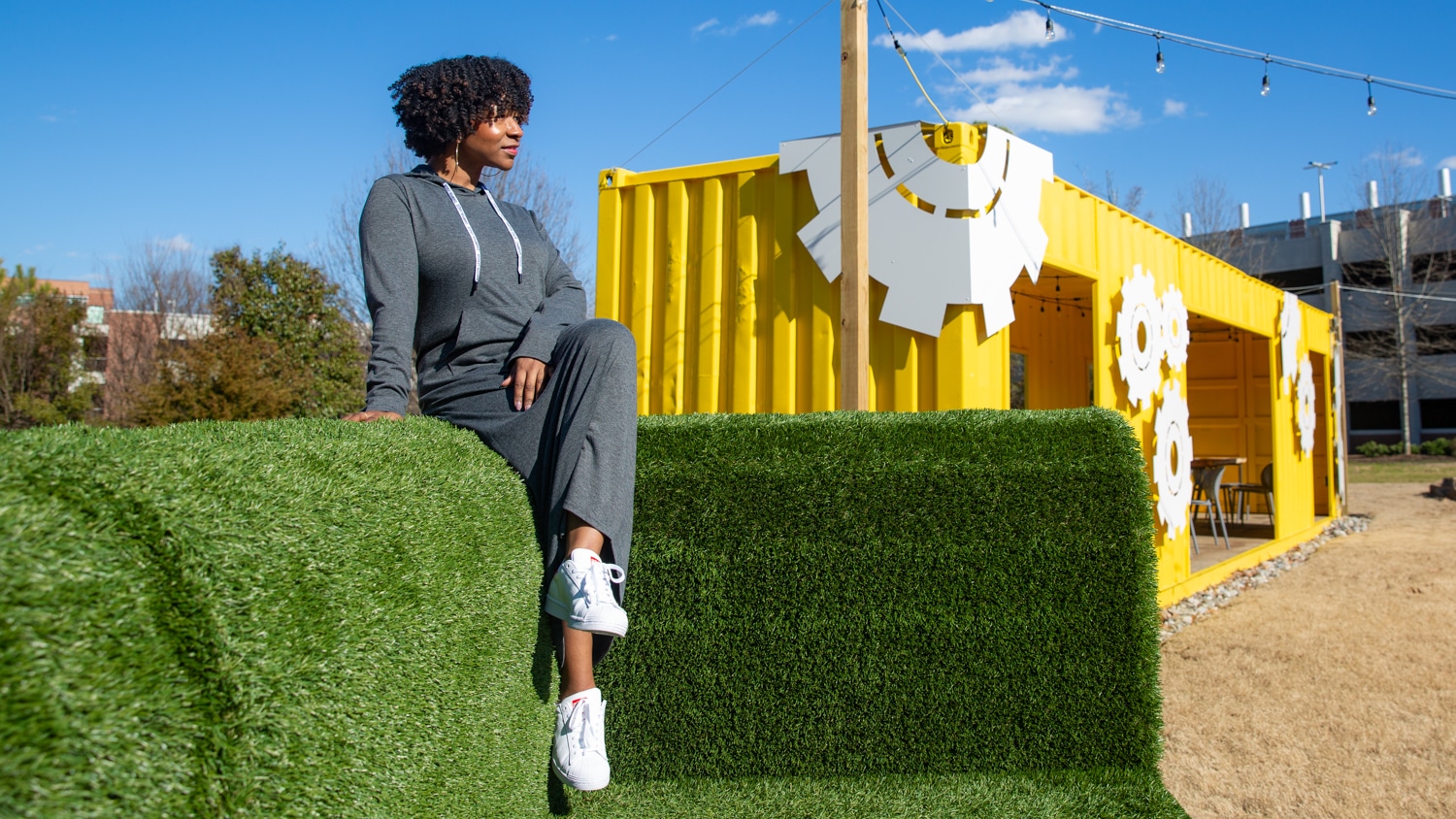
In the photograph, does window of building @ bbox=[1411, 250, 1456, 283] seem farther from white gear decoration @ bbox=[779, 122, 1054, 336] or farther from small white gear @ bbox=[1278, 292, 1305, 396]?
white gear decoration @ bbox=[779, 122, 1054, 336]

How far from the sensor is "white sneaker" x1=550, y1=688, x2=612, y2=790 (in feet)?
6.29

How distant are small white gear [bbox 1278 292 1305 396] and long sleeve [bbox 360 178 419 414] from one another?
1048 centimetres

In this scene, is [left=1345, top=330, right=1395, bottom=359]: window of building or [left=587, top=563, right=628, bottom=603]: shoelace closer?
[left=587, top=563, right=628, bottom=603]: shoelace

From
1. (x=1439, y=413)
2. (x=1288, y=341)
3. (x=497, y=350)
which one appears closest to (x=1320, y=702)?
(x=497, y=350)

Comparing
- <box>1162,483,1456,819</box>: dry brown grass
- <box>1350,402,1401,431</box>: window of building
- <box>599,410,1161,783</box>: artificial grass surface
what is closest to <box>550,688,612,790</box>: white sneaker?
<box>599,410,1161,783</box>: artificial grass surface

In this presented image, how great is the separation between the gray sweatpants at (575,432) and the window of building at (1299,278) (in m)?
37.9

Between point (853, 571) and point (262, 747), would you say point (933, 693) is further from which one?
point (262, 747)

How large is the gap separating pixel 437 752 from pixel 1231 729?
3.86 m

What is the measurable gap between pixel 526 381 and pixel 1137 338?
18.3 feet

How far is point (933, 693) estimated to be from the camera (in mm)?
2516

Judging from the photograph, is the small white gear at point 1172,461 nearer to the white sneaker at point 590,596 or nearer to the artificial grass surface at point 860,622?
the artificial grass surface at point 860,622

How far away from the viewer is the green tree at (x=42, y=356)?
2042cm

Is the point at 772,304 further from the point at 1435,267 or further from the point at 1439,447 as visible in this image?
the point at 1435,267

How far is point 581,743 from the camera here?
6.36 ft
